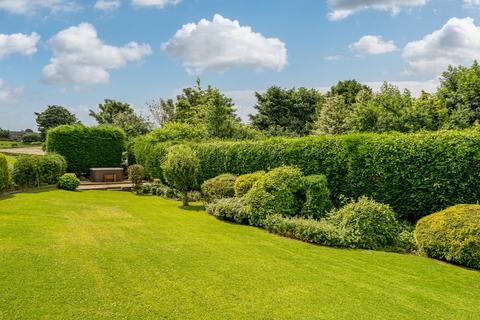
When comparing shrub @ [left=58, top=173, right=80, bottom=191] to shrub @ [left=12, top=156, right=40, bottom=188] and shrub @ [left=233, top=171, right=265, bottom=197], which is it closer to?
shrub @ [left=12, top=156, right=40, bottom=188]

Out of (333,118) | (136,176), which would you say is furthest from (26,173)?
(333,118)

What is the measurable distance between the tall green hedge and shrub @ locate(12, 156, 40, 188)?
23.7ft

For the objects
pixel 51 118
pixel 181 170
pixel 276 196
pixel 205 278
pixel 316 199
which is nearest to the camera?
pixel 205 278

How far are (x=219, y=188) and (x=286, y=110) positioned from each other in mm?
28172

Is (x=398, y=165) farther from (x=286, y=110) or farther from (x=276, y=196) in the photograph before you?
(x=286, y=110)

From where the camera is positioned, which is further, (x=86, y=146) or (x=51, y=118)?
(x=51, y=118)

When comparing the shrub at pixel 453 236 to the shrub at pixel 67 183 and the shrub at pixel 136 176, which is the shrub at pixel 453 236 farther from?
the shrub at pixel 67 183

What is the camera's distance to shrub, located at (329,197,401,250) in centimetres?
1003

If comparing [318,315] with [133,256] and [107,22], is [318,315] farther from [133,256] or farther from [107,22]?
[107,22]

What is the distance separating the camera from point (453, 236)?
8586 millimetres

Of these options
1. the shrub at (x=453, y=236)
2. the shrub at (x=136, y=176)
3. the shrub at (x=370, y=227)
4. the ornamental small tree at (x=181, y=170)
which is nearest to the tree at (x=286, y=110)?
the shrub at (x=136, y=176)

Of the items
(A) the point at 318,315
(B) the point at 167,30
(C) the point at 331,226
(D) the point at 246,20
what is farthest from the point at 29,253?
(B) the point at 167,30

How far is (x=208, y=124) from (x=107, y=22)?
16617 mm

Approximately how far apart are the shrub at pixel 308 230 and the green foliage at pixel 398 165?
254cm
